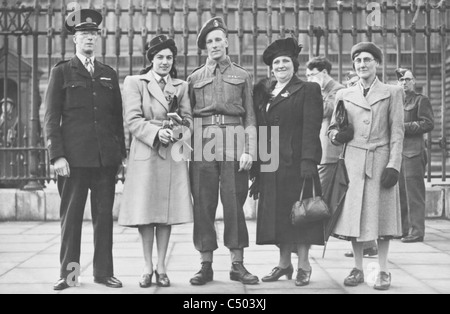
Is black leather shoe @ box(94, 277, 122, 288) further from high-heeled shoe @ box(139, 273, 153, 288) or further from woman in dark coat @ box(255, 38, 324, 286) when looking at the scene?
woman in dark coat @ box(255, 38, 324, 286)

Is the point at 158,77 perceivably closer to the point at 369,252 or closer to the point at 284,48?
the point at 284,48

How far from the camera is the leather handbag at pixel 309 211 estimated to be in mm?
4789

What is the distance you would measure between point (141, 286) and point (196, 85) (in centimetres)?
172

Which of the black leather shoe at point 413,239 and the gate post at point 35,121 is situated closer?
the black leather shoe at point 413,239

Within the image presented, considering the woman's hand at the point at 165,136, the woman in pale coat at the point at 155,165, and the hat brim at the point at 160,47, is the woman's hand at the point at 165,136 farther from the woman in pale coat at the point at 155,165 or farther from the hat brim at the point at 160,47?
the hat brim at the point at 160,47

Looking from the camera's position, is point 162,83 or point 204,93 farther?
point 204,93

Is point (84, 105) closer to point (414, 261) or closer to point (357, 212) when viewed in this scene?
point (357, 212)

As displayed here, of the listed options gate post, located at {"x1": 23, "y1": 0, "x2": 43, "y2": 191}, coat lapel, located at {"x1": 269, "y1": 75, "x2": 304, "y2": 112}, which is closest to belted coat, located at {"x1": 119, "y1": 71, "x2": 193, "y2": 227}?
coat lapel, located at {"x1": 269, "y1": 75, "x2": 304, "y2": 112}

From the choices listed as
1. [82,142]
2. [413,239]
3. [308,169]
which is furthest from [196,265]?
[413,239]

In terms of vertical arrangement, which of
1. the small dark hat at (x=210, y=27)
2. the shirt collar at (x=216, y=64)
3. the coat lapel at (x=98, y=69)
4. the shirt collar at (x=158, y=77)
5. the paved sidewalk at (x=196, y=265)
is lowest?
the paved sidewalk at (x=196, y=265)

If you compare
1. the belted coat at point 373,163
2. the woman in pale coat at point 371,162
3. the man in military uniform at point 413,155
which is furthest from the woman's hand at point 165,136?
the man in military uniform at point 413,155

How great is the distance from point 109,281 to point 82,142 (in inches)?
44.7

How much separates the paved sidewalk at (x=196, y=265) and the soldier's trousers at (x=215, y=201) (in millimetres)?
350

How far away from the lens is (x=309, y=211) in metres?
4.80
